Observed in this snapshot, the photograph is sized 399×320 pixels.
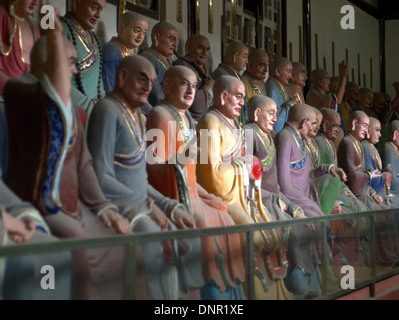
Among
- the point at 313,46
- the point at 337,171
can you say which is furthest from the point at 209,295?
the point at 313,46

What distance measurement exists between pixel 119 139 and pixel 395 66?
963 centimetres

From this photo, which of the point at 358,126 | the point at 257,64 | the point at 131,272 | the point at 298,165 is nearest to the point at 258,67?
the point at 257,64

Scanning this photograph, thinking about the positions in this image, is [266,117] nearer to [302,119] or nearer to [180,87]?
[302,119]

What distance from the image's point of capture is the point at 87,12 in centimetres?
527

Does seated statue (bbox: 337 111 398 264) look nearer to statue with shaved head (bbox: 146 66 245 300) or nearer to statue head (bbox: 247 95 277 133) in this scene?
statue head (bbox: 247 95 277 133)

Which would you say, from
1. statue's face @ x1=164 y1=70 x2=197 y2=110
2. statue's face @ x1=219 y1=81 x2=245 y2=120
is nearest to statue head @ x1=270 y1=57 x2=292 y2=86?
statue's face @ x1=219 y1=81 x2=245 y2=120

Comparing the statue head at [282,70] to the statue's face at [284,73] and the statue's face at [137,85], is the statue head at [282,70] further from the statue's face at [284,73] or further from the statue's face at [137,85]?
the statue's face at [137,85]

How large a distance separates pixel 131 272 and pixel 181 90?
2.29 meters

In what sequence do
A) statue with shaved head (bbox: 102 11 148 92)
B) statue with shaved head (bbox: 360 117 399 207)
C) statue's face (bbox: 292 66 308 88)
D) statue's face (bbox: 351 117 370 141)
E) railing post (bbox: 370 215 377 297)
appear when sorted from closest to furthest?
railing post (bbox: 370 215 377 297)
statue with shaved head (bbox: 102 11 148 92)
statue's face (bbox: 351 117 370 141)
statue with shaved head (bbox: 360 117 399 207)
statue's face (bbox: 292 66 308 88)

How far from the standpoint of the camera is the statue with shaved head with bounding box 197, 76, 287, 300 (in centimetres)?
516

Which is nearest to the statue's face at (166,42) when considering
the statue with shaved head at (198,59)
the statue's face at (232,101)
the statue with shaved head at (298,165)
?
the statue with shaved head at (198,59)

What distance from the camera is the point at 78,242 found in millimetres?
2596

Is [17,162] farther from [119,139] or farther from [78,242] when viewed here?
[78,242]

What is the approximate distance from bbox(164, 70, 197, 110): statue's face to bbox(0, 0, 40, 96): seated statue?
104 centimetres
